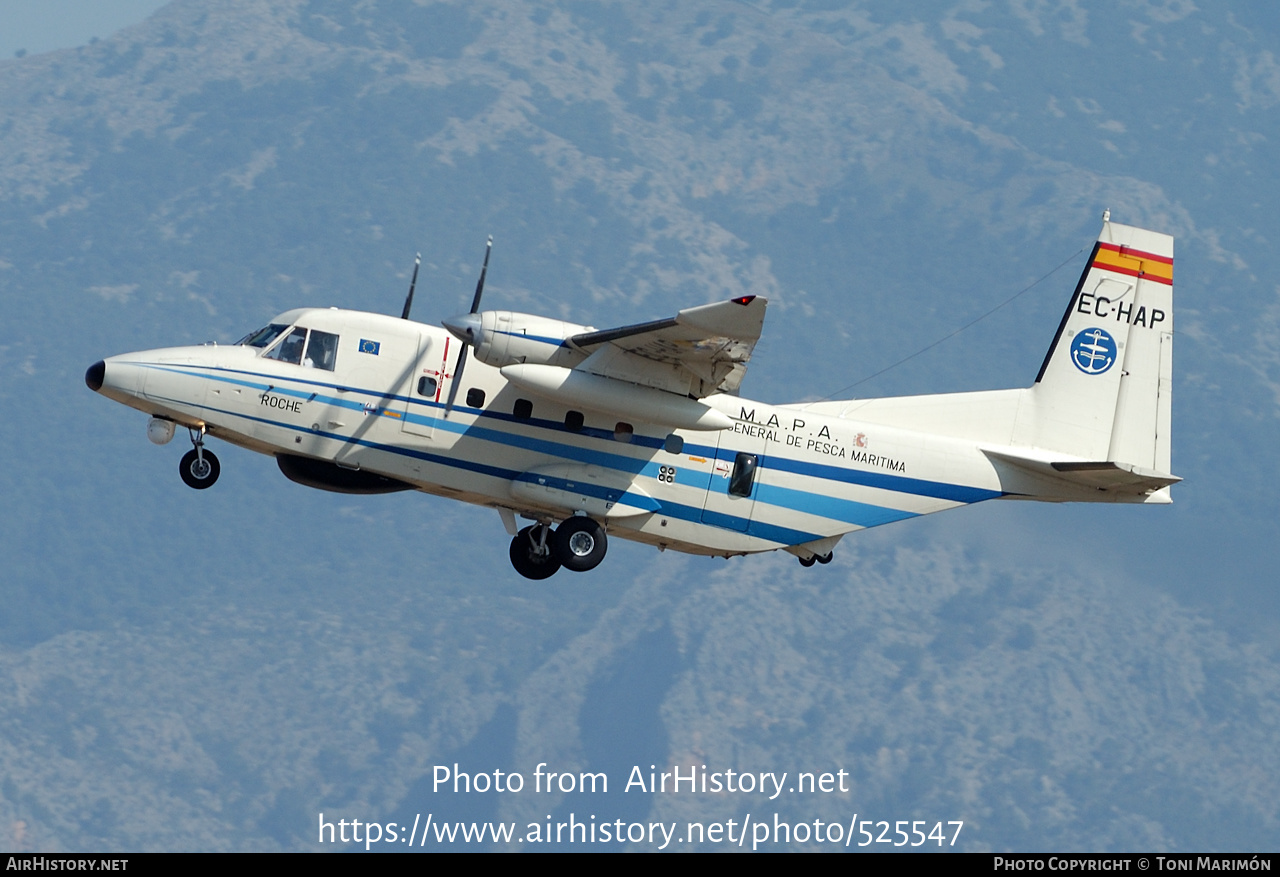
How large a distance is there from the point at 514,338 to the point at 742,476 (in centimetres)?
377

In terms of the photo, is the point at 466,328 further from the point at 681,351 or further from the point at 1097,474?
the point at 1097,474

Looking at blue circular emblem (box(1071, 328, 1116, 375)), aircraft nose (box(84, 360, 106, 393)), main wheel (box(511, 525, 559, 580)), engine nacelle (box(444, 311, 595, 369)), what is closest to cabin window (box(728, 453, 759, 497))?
main wheel (box(511, 525, 559, 580))

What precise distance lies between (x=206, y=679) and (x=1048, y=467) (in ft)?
548

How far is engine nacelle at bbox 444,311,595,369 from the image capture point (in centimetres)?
2159

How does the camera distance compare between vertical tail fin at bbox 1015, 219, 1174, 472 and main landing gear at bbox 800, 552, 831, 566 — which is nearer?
main landing gear at bbox 800, 552, 831, 566

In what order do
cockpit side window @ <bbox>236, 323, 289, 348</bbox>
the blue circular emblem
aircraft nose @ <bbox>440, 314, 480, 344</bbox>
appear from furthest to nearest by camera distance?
1. the blue circular emblem
2. cockpit side window @ <bbox>236, 323, 289, 348</bbox>
3. aircraft nose @ <bbox>440, 314, 480, 344</bbox>

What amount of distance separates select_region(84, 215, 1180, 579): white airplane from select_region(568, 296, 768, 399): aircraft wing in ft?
0.10

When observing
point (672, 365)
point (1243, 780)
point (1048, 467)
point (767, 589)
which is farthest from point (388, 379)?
point (767, 589)

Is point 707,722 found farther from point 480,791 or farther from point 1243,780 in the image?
point 1243,780

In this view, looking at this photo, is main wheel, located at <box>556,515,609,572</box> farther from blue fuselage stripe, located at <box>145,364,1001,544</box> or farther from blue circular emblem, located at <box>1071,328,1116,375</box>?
blue circular emblem, located at <box>1071,328,1116,375</box>

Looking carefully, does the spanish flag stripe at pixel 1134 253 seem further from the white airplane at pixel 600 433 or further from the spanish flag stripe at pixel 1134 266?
the white airplane at pixel 600 433

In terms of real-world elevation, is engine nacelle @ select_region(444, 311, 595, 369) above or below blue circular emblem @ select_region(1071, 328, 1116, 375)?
below

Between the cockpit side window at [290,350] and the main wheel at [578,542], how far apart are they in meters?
3.91

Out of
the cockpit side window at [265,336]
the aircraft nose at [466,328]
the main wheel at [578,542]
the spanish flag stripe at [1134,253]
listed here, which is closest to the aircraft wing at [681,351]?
the aircraft nose at [466,328]
